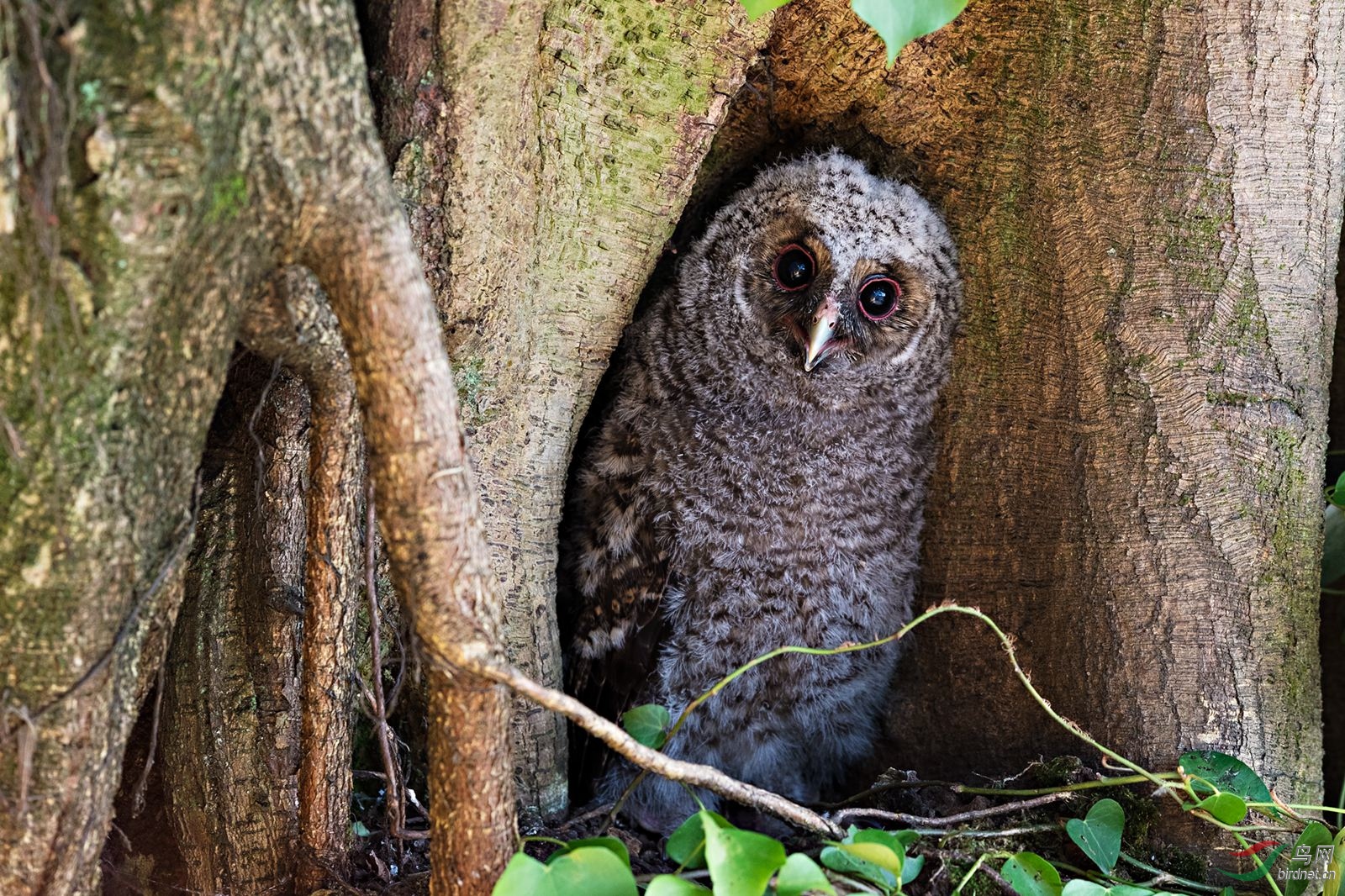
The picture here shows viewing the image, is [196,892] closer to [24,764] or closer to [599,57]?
[24,764]

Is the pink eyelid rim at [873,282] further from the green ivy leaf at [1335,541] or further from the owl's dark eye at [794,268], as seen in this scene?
the green ivy leaf at [1335,541]

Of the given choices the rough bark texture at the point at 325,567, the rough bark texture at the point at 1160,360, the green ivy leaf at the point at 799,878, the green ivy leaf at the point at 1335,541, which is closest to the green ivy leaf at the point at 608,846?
the green ivy leaf at the point at 799,878

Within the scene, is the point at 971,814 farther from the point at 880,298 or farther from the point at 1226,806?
the point at 880,298

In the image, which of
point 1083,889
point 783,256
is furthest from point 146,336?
point 783,256

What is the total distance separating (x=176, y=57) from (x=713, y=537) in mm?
1580

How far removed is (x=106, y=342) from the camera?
41.3 inches

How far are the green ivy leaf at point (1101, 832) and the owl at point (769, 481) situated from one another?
796 millimetres

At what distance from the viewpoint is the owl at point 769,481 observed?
7.79ft

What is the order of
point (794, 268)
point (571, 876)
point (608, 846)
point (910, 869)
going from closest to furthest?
point (571, 876) < point (608, 846) < point (910, 869) < point (794, 268)

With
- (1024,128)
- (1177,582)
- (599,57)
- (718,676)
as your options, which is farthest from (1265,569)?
(599,57)

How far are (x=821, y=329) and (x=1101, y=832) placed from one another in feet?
3.60

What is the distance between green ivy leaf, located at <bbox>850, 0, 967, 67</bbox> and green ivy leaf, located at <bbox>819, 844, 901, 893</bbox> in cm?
99

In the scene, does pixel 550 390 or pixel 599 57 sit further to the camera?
pixel 550 390

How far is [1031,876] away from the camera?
1595mm
